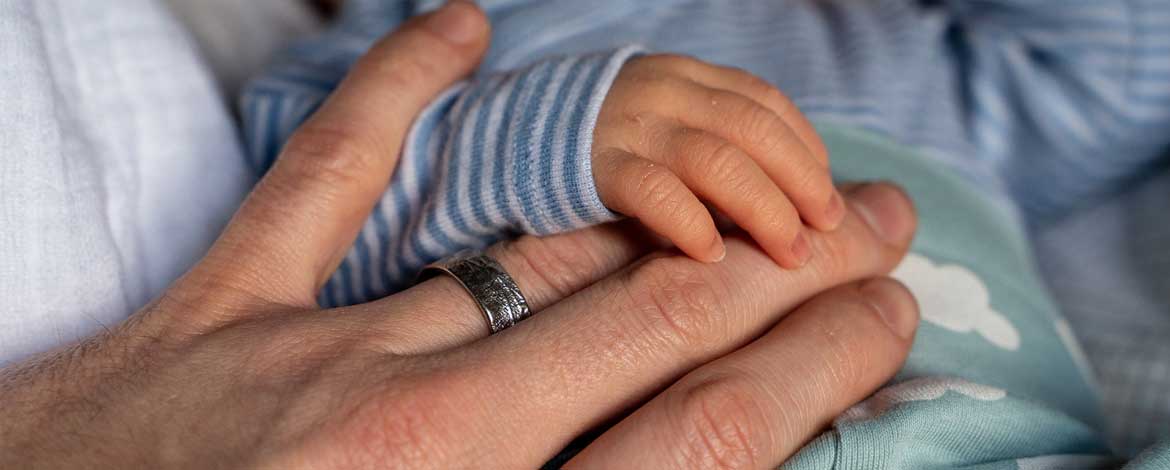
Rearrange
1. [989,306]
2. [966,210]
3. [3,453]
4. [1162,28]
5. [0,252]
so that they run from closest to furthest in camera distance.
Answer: [3,453], [0,252], [989,306], [966,210], [1162,28]

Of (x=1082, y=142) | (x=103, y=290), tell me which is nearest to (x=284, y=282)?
(x=103, y=290)

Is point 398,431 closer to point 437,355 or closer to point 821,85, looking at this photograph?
point 437,355

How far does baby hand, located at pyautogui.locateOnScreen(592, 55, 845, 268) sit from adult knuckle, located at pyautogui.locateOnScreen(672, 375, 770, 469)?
10 centimetres

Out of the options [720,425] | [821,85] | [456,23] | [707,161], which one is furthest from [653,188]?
[821,85]

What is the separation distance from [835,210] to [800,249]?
0.04 metres

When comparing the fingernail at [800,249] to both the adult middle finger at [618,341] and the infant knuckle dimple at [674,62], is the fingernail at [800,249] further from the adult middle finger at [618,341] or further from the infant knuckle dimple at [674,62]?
the infant knuckle dimple at [674,62]

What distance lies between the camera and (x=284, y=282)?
572mm

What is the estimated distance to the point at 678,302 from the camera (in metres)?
0.55

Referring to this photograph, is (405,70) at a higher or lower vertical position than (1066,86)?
higher

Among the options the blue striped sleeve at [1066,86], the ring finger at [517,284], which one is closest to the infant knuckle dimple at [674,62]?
the ring finger at [517,284]

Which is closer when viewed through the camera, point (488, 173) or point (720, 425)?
point (720, 425)

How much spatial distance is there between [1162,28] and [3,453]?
Result: 1.04 m

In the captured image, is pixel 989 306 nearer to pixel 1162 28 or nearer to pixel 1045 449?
pixel 1045 449

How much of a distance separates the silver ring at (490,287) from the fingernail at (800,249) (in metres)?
0.17
